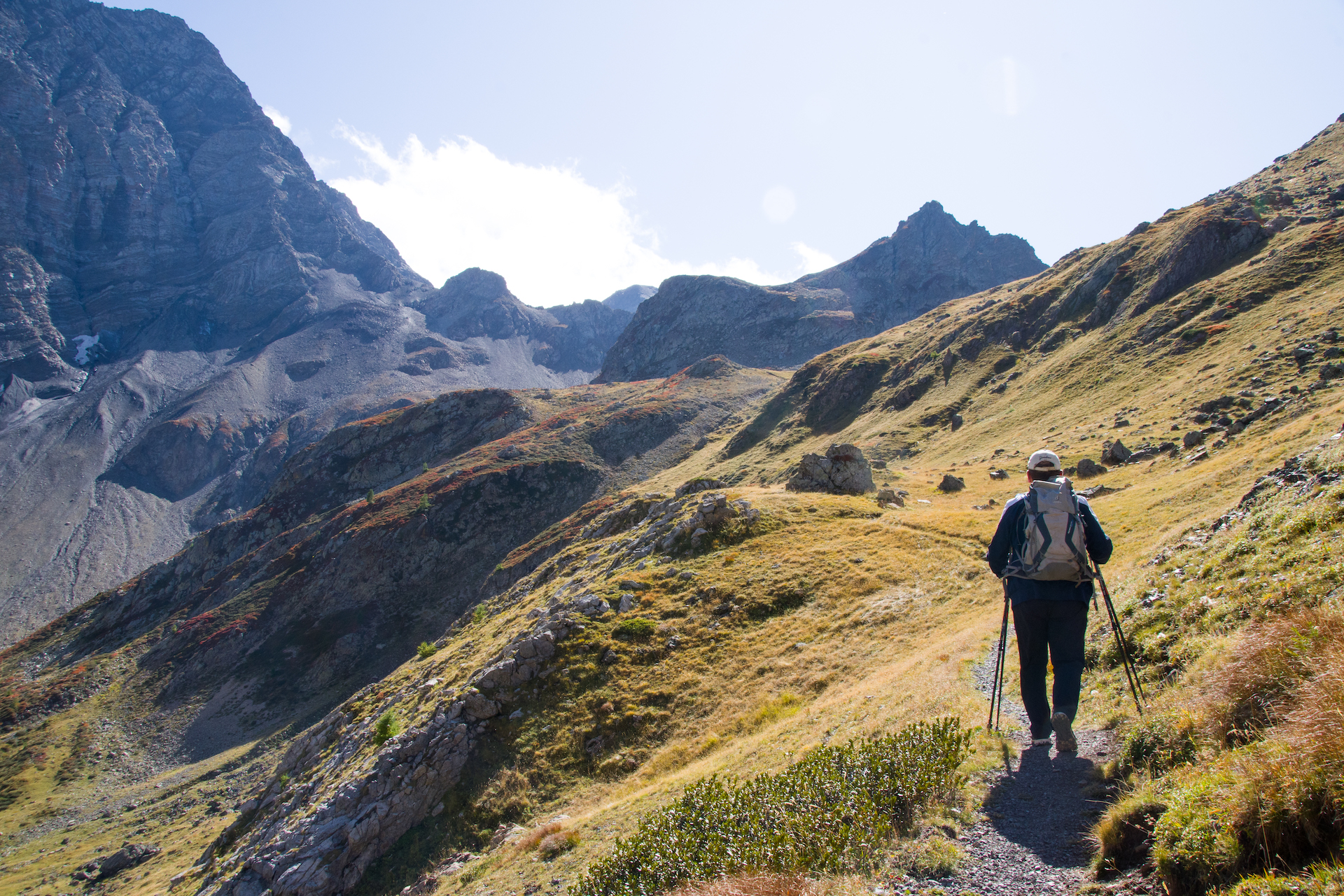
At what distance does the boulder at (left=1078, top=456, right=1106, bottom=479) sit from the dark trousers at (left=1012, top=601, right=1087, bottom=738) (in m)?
37.7

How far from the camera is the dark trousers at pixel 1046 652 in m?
7.78

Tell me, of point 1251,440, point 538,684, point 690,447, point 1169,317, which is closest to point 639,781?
point 538,684

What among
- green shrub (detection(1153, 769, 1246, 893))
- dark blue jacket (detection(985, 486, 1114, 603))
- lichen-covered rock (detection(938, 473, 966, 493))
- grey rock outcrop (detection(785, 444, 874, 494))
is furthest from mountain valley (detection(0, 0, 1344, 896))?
lichen-covered rock (detection(938, 473, 966, 493))

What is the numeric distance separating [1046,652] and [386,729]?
2369cm

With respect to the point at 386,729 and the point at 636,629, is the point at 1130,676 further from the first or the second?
the point at 386,729

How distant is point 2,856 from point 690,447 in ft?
332

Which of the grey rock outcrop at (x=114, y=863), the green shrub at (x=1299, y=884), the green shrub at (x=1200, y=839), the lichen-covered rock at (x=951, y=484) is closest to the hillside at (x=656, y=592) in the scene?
the green shrub at (x=1200, y=839)

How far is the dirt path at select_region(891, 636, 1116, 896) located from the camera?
5.53 m

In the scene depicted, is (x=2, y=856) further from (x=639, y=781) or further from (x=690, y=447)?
(x=690, y=447)

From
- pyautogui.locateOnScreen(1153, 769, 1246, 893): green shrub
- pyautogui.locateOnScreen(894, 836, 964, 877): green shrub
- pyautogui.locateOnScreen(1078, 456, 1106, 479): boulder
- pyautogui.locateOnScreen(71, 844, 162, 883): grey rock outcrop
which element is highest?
pyautogui.locateOnScreen(1153, 769, 1246, 893): green shrub

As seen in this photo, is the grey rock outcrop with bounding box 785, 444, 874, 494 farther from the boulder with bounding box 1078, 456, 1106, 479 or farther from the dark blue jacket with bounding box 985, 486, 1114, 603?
the dark blue jacket with bounding box 985, 486, 1114, 603

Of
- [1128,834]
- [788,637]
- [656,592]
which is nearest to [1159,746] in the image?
[1128,834]

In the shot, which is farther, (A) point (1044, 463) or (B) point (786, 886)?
(A) point (1044, 463)

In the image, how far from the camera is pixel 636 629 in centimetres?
2227
